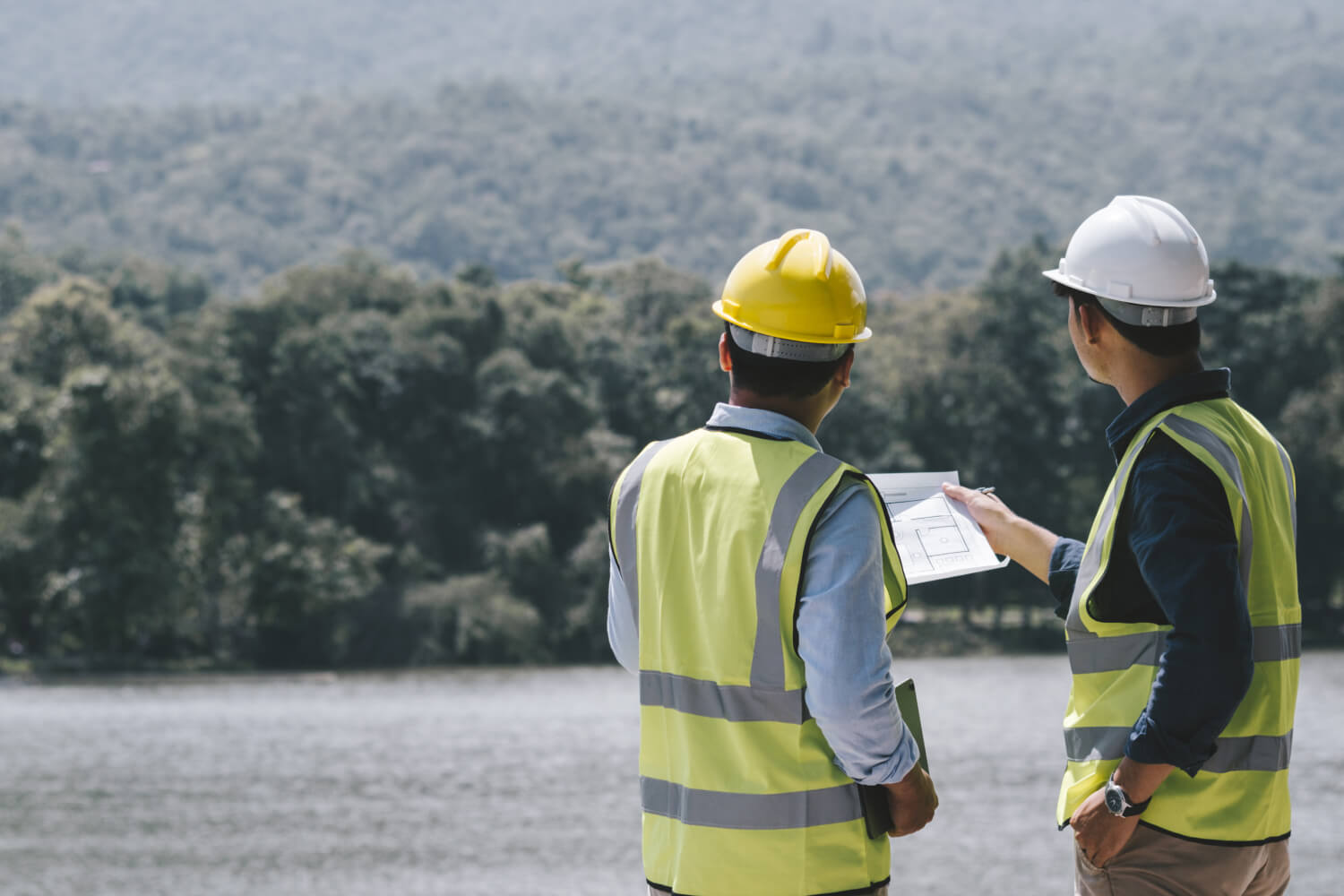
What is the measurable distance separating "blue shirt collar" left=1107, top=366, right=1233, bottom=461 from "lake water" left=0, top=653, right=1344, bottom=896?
1279 cm

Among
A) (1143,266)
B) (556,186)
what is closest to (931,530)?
(1143,266)

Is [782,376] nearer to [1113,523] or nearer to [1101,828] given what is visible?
[1113,523]

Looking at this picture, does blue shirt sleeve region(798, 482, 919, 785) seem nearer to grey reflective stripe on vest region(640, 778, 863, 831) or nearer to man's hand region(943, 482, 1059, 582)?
grey reflective stripe on vest region(640, 778, 863, 831)

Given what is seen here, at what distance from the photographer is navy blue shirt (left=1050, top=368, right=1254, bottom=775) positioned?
9.52ft

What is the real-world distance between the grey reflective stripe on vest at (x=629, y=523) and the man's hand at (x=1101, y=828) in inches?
36.4

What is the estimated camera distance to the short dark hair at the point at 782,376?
318cm

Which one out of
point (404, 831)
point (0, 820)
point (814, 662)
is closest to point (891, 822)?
point (814, 662)

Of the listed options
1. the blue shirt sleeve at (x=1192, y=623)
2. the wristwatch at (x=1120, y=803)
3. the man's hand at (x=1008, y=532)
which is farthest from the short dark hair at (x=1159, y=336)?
the wristwatch at (x=1120, y=803)

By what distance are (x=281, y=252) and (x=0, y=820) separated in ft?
393

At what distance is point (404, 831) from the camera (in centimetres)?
1944

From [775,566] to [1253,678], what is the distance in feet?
2.96

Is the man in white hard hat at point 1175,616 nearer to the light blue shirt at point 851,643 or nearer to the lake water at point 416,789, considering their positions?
the light blue shirt at point 851,643

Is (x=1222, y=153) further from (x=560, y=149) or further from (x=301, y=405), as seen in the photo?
(x=301, y=405)

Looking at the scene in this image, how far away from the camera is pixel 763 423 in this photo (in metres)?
3.15
